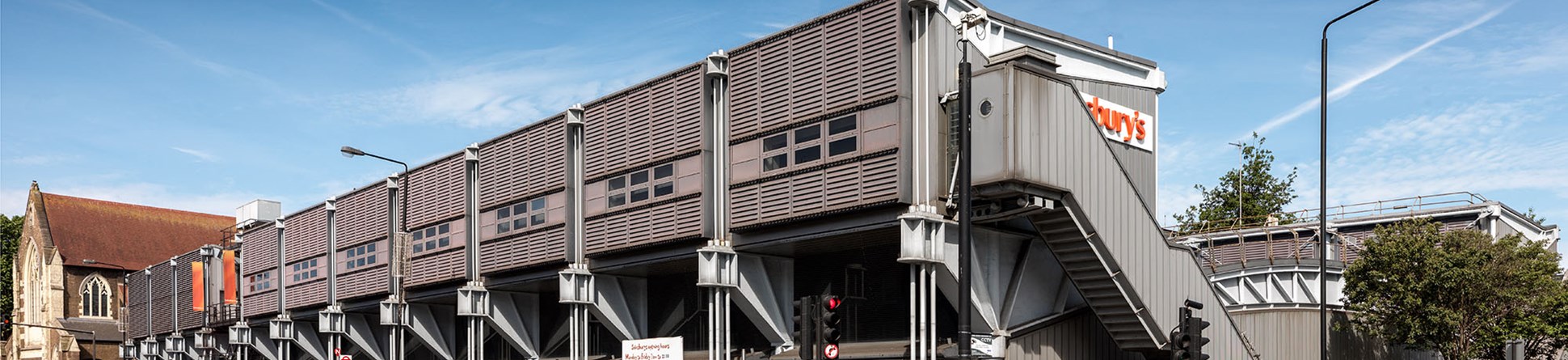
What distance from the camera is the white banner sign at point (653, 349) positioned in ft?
109

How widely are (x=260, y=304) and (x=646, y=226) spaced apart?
31.0 metres

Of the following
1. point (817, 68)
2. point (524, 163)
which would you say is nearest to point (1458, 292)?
point (817, 68)

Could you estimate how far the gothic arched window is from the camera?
10131cm

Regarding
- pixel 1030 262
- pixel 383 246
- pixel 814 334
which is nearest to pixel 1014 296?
pixel 1030 262

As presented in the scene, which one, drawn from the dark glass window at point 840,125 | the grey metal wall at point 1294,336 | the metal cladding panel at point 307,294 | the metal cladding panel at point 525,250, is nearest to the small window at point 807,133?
the dark glass window at point 840,125

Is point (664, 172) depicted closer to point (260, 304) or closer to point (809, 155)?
point (809, 155)

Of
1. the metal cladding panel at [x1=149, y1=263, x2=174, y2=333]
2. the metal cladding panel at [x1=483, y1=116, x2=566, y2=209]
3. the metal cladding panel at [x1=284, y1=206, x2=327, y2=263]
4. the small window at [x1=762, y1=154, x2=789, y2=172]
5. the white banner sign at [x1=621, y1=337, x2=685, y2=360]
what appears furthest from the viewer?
the metal cladding panel at [x1=149, y1=263, x2=174, y2=333]

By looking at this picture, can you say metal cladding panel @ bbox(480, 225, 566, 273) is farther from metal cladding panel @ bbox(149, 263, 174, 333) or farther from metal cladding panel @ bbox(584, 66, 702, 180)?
metal cladding panel @ bbox(149, 263, 174, 333)

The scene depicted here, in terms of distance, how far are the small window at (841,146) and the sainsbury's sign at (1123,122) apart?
15.4 feet

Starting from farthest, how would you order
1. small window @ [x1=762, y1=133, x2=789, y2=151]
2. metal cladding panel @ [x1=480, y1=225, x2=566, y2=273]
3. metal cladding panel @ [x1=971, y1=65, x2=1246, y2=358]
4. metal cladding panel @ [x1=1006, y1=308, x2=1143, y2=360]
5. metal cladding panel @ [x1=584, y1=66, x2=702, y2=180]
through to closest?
1. metal cladding panel @ [x1=480, y1=225, x2=566, y2=273]
2. metal cladding panel @ [x1=584, y1=66, x2=702, y2=180]
3. small window @ [x1=762, y1=133, x2=789, y2=151]
4. metal cladding panel @ [x1=1006, y1=308, x2=1143, y2=360]
5. metal cladding panel @ [x1=971, y1=65, x2=1246, y2=358]

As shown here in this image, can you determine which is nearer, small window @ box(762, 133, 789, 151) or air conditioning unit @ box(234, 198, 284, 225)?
small window @ box(762, 133, 789, 151)

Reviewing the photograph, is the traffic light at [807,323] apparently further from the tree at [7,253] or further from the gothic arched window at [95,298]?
the tree at [7,253]

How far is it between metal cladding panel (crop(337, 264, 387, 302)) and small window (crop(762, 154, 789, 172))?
21.5 metres

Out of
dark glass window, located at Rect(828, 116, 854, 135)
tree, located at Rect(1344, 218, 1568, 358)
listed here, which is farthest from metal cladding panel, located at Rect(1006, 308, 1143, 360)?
tree, located at Rect(1344, 218, 1568, 358)
